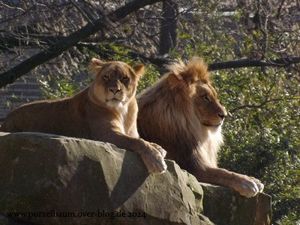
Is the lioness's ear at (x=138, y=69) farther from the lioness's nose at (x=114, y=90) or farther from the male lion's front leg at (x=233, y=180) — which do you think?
the male lion's front leg at (x=233, y=180)

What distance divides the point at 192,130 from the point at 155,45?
4392mm

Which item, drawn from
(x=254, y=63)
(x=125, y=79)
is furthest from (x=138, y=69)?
(x=254, y=63)

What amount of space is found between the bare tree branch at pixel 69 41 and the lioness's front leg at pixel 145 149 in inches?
119

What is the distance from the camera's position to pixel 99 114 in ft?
24.8

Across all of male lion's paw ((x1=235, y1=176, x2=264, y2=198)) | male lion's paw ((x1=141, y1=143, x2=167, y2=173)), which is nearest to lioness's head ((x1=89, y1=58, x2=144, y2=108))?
male lion's paw ((x1=141, y1=143, x2=167, y2=173))

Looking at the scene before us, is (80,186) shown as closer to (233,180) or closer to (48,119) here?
(48,119)

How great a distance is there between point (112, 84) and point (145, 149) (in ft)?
2.60

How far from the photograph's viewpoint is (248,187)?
7801mm

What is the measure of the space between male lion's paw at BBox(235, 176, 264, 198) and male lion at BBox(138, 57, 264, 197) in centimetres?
60

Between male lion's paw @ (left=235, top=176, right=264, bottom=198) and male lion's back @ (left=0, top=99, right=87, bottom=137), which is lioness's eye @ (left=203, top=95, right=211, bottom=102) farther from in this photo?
male lion's back @ (left=0, top=99, right=87, bottom=137)

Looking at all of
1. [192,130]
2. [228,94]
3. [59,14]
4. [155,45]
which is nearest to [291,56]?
[228,94]

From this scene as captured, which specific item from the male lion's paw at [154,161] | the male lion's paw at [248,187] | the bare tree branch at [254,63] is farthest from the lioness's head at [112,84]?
the bare tree branch at [254,63]

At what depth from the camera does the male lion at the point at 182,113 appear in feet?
27.8

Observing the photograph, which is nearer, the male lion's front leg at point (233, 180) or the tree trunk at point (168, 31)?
the male lion's front leg at point (233, 180)
